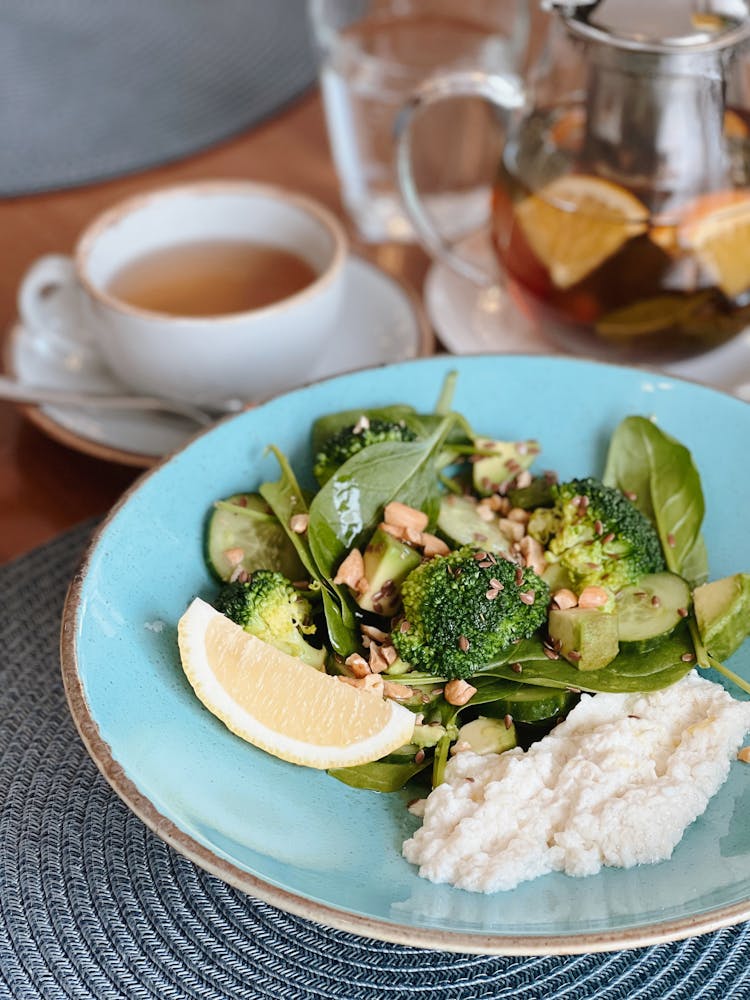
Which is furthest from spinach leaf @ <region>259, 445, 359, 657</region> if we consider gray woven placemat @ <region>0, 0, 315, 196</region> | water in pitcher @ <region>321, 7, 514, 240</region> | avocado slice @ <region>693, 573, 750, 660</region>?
gray woven placemat @ <region>0, 0, 315, 196</region>

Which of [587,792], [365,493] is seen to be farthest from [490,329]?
[587,792]

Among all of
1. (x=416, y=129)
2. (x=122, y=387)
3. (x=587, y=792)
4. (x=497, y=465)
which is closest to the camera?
(x=587, y=792)

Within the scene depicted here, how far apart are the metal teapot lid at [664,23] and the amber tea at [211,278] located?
0.56m

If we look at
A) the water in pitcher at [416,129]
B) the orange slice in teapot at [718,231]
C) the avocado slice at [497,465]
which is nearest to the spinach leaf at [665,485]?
the avocado slice at [497,465]

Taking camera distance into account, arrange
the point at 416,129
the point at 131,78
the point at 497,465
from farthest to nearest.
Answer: the point at 131,78, the point at 416,129, the point at 497,465

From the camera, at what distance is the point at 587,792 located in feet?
3.22

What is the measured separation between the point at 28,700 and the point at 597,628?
0.63 metres

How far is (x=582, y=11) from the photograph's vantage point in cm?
142

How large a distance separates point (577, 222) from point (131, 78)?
1.26 m

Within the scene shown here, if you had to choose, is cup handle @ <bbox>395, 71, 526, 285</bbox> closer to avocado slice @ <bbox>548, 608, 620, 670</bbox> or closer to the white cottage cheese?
avocado slice @ <bbox>548, 608, 620, 670</bbox>

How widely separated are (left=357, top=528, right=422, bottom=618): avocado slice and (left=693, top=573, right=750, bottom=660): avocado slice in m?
0.29

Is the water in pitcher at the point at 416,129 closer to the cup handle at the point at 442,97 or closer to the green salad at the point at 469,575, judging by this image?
the cup handle at the point at 442,97

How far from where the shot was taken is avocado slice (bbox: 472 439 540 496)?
1.32 m

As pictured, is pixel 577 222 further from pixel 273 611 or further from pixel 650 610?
pixel 273 611
